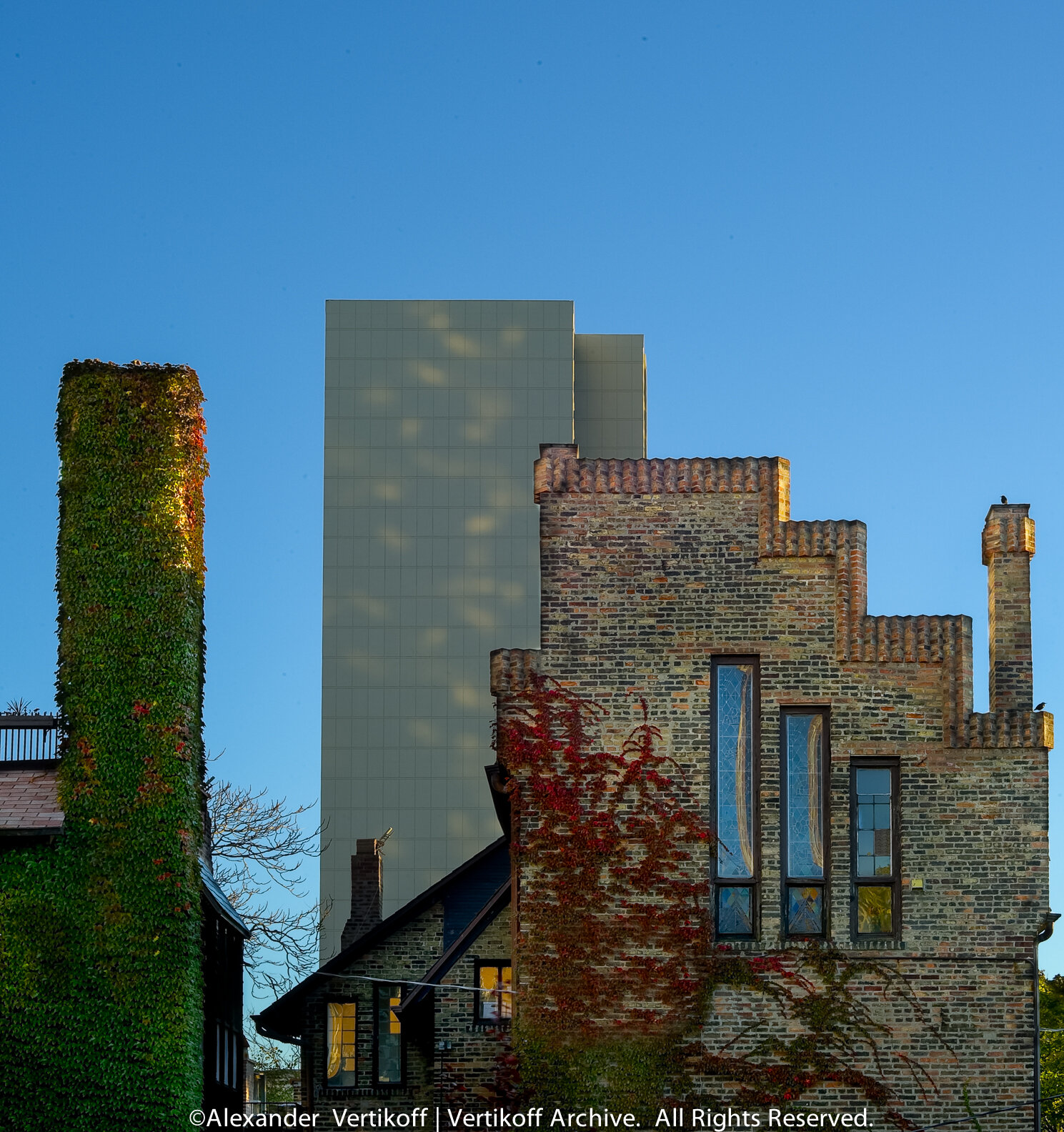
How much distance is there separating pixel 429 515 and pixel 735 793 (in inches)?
2962

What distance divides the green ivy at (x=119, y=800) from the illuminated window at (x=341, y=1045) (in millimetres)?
9063

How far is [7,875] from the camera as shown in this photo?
25.1 meters

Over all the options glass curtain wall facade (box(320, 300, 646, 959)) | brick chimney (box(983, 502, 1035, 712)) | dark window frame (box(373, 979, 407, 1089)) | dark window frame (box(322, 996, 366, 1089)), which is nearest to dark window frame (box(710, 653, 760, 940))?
brick chimney (box(983, 502, 1035, 712))

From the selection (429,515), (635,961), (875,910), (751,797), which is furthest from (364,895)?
(429,515)

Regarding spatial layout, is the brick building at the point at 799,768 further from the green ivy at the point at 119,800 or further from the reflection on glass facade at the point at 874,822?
the green ivy at the point at 119,800

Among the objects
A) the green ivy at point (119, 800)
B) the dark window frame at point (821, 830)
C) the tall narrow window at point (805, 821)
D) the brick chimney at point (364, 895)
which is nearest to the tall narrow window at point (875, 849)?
the dark window frame at point (821, 830)

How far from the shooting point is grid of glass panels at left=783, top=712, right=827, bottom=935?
22719 millimetres

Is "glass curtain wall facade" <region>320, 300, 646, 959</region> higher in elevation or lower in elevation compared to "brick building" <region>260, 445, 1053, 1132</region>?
higher

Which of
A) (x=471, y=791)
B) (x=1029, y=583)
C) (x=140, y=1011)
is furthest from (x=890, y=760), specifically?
(x=471, y=791)

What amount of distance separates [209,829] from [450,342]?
225 feet

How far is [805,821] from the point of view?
22922 millimetres

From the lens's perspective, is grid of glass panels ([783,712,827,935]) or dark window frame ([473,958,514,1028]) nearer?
grid of glass panels ([783,712,827,935])

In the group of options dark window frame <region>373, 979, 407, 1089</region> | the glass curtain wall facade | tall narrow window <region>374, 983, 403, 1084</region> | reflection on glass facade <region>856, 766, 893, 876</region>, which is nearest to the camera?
reflection on glass facade <region>856, 766, 893, 876</region>

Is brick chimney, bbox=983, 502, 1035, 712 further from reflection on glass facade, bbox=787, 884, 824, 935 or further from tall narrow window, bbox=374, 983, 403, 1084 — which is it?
tall narrow window, bbox=374, 983, 403, 1084
